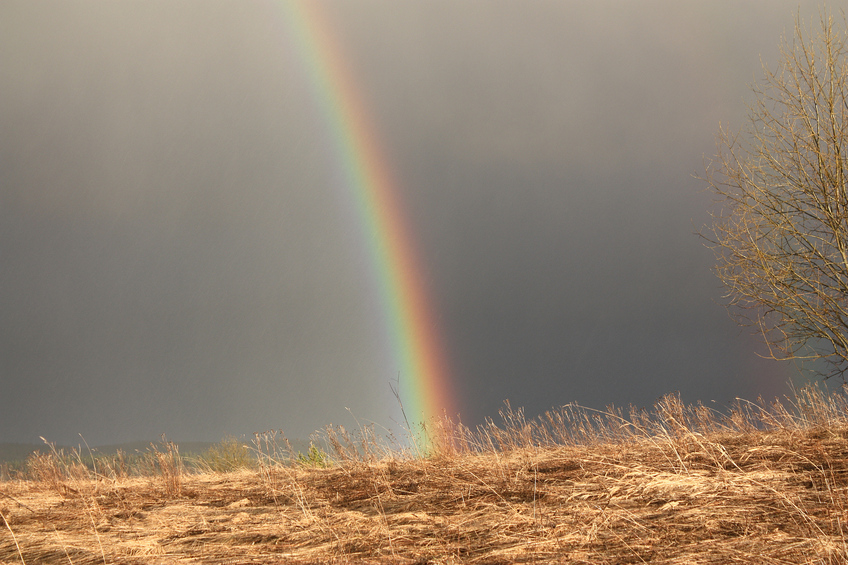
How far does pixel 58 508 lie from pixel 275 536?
420 cm

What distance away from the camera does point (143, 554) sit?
12.8 ft

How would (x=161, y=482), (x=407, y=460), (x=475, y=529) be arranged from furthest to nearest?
1. (x=161, y=482)
2. (x=407, y=460)
3. (x=475, y=529)

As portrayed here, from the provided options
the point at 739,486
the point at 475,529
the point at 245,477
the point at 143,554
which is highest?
the point at 143,554

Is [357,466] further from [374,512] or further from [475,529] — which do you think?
[475,529]

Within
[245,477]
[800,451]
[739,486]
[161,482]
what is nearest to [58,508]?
[161,482]

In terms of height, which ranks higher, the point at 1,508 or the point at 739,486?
the point at 1,508

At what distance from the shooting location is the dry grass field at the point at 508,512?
3.13 metres

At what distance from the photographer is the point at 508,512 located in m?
4.14

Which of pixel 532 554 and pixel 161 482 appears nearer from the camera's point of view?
pixel 532 554

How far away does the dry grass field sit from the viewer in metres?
3.13

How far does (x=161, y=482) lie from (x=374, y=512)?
18.7 feet

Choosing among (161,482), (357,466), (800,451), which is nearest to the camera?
(800,451)

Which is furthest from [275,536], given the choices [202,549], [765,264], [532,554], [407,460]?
[765,264]

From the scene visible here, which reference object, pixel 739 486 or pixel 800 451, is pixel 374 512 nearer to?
pixel 739 486
